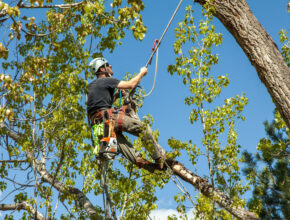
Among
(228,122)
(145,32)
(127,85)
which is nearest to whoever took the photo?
(145,32)

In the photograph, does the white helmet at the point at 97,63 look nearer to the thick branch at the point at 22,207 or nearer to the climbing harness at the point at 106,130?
the climbing harness at the point at 106,130

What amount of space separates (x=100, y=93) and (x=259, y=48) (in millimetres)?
2449

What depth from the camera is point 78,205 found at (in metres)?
7.34

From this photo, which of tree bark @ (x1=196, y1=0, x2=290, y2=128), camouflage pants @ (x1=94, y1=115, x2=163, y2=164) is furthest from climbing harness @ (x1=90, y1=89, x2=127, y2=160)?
tree bark @ (x1=196, y1=0, x2=290, y2=128)

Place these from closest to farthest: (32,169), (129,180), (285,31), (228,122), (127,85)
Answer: (127,85) → (129,180) → (228,122) → (32,169) → (285,31)

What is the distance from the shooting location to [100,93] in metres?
6.02

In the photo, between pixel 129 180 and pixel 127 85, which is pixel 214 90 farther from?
pixel 129 180

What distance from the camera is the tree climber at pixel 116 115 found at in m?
5.96

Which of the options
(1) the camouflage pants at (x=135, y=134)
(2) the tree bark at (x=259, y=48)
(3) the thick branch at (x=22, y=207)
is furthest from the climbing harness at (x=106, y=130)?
(2) the tree bark at (x=259, y=48)

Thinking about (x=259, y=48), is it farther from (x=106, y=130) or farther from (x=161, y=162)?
(x=106, y=130)

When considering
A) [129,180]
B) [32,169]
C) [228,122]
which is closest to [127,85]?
[129,180]

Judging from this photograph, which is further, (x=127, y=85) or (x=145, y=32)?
(x=127, y=85)

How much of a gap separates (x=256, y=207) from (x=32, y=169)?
408cm

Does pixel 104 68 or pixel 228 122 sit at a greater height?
pixel 104 68
